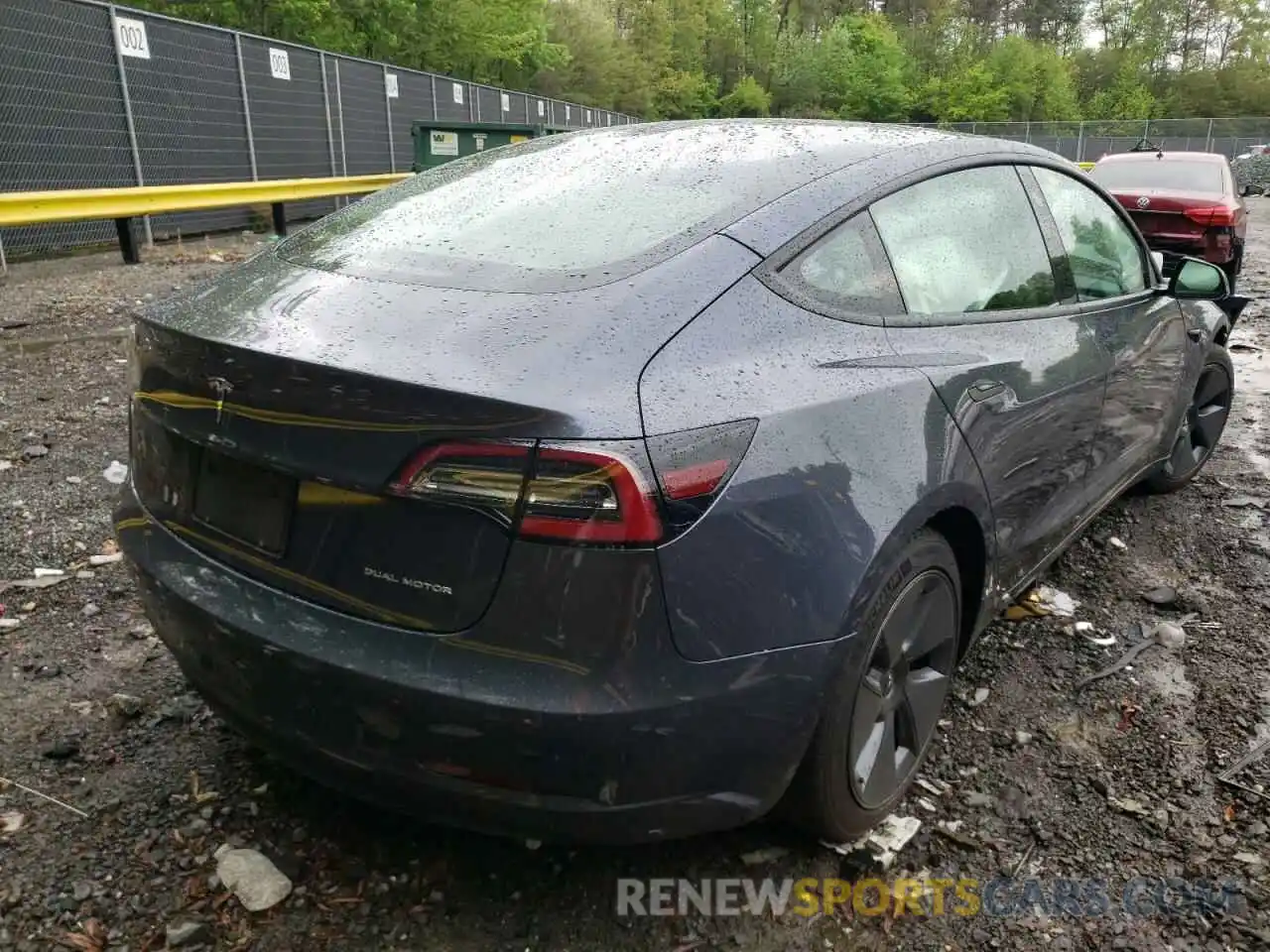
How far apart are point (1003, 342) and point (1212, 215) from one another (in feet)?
28.3

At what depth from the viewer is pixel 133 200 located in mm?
9523

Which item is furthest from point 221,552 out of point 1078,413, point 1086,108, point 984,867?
point 1086,108

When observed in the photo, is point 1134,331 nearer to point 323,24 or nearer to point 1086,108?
point 323,24

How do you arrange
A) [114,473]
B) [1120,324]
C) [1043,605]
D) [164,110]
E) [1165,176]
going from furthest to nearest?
[164,110], [1165,176], [114,473], [1043,605], [1120,324]

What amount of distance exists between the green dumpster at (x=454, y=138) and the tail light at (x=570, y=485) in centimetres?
1375

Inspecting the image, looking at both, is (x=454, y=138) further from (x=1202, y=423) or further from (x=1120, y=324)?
(x=1120, y=324)

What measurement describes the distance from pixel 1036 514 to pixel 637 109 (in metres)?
66.2

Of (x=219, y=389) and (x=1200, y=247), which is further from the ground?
(x=219, y=389)

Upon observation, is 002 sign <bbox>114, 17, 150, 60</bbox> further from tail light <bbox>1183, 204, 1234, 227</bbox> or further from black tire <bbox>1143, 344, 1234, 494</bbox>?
tail light <bbox>1183, 204, 1234, 227</bbox>

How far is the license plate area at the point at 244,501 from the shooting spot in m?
1.90

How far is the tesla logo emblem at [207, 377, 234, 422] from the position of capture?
1921 mm

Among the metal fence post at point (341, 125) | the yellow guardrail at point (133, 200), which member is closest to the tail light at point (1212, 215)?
the yellow guardrail at point (133, 200)

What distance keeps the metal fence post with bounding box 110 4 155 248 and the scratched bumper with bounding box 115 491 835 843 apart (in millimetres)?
10231

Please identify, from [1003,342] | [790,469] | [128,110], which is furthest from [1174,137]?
[790,469]
